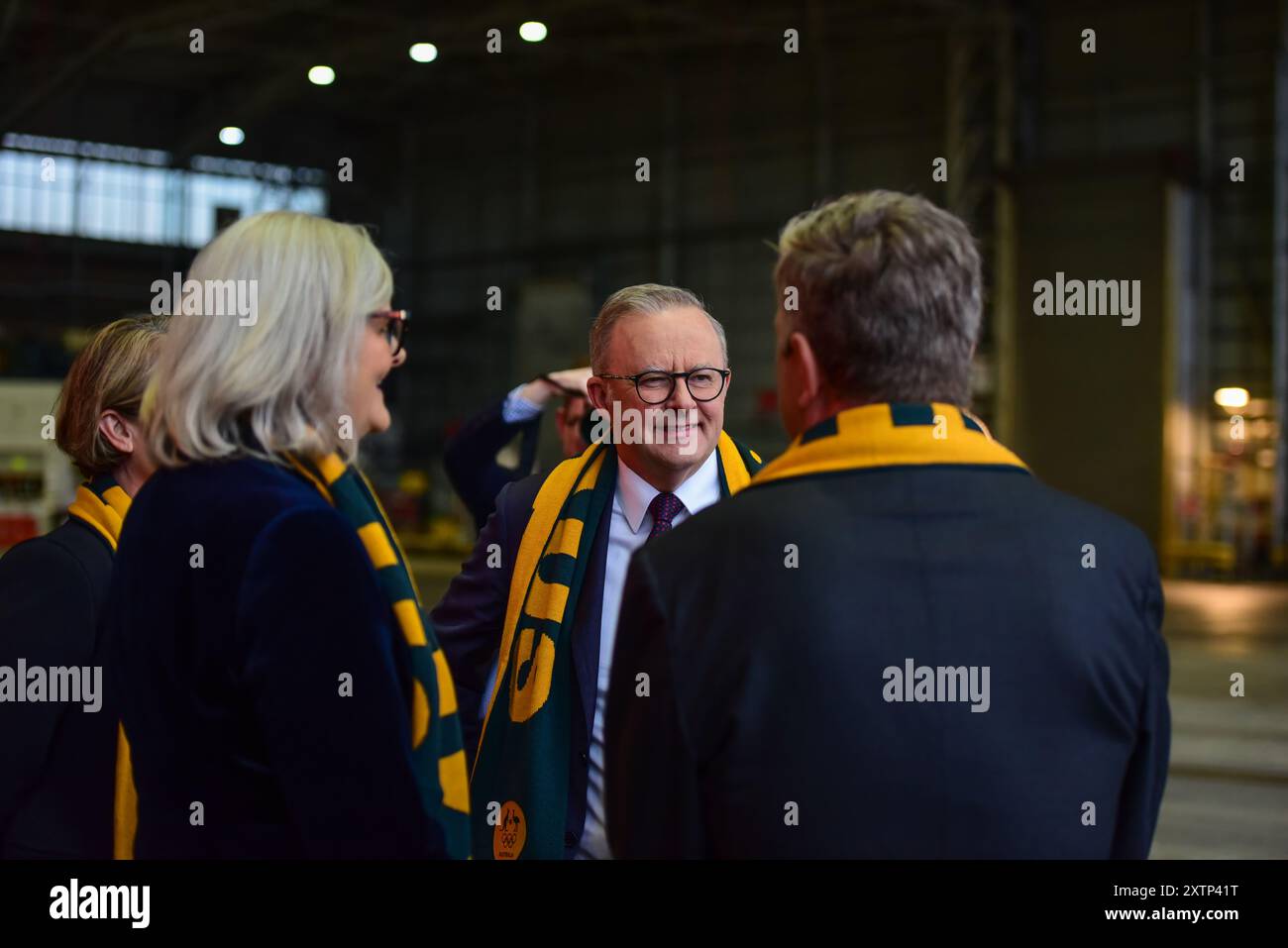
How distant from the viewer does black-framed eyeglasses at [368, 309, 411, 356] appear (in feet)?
6.77

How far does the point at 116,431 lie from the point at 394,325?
986mm

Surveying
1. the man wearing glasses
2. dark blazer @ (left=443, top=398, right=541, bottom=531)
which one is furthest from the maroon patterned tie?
dark blazer @ (left=443, top=398, right=541, bottom=531)

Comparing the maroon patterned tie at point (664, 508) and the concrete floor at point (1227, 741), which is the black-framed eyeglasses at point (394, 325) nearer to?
the maroon patterned tie at point (664, 508)

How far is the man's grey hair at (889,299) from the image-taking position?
1770mm

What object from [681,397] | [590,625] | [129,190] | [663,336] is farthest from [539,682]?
[129,190]

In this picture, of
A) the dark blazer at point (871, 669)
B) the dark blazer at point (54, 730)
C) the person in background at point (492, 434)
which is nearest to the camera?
the dark blazer at point (871, 669)

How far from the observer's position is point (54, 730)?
2.61 m

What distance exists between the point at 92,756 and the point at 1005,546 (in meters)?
1.77

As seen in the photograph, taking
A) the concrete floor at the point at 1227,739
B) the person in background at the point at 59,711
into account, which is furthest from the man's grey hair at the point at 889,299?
the concrete floor at the point at 1227,739

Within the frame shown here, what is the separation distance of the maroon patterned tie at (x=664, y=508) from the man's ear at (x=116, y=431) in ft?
3.58

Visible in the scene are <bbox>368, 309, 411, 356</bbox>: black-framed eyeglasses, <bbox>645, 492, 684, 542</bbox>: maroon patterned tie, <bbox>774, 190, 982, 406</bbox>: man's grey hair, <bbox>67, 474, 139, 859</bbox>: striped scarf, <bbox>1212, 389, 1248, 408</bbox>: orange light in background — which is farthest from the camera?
<bbox>1212, 389, 1248, 408</bbox>: orange light in background

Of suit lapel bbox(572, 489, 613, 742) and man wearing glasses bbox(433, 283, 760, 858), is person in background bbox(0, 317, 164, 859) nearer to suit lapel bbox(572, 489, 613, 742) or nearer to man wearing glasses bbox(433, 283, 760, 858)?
man wearing glasses bbox(433, 283, 760, 858)

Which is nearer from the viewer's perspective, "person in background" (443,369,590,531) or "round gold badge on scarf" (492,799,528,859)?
"round gold badge on scarf" (492,799,528,859)

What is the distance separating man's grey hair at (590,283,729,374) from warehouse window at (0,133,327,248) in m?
30.4
